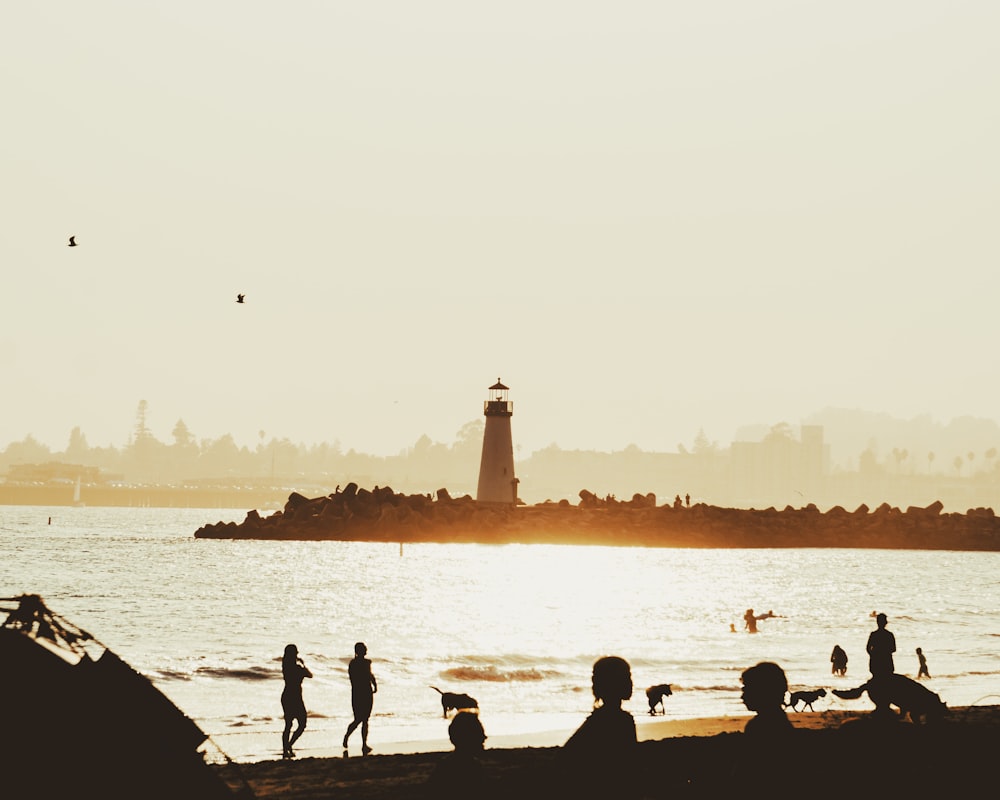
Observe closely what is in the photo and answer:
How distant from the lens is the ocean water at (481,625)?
24.0m

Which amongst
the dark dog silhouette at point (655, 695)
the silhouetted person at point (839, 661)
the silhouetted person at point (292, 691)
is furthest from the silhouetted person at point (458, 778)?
the silhouetted person at point (839, 661)

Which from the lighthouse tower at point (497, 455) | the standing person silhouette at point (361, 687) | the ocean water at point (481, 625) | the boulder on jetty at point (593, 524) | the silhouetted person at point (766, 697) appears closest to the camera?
the silhouetted person at point (766, 697)

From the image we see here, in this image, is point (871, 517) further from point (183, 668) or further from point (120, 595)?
point (183, 668)

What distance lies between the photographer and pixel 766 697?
194 inches

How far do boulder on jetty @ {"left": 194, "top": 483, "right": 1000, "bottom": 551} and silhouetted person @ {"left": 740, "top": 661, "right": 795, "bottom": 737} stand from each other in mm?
94680

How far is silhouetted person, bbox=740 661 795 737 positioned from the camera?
16.0 feet

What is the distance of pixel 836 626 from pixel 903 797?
42800mm

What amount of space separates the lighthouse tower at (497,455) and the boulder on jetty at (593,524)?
180 centimetres

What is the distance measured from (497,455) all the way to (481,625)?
144 ft

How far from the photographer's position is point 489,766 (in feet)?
41.4

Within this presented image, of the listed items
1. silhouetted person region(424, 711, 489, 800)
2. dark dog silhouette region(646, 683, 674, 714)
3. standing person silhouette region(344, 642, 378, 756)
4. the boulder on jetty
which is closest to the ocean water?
dark dog silhouette region(646, 683, 674, 714)

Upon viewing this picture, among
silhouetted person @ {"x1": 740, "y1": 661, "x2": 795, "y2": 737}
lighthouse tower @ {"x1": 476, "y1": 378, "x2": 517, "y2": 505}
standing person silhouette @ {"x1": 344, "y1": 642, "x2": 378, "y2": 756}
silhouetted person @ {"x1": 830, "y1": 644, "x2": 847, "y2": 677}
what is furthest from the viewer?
lighthouse tower @ {"x1": 476, "y1": 378, "x2": 517, "y2": 505}

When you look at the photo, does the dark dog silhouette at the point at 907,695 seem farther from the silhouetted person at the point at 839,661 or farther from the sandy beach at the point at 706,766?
the silhouetted person at the point at 839,661

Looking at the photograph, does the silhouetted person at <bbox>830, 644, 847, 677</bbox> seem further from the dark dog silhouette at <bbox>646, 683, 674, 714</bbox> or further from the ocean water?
the dark dog silhouette at <bbox>646, 683, 674, 714</bbox>
